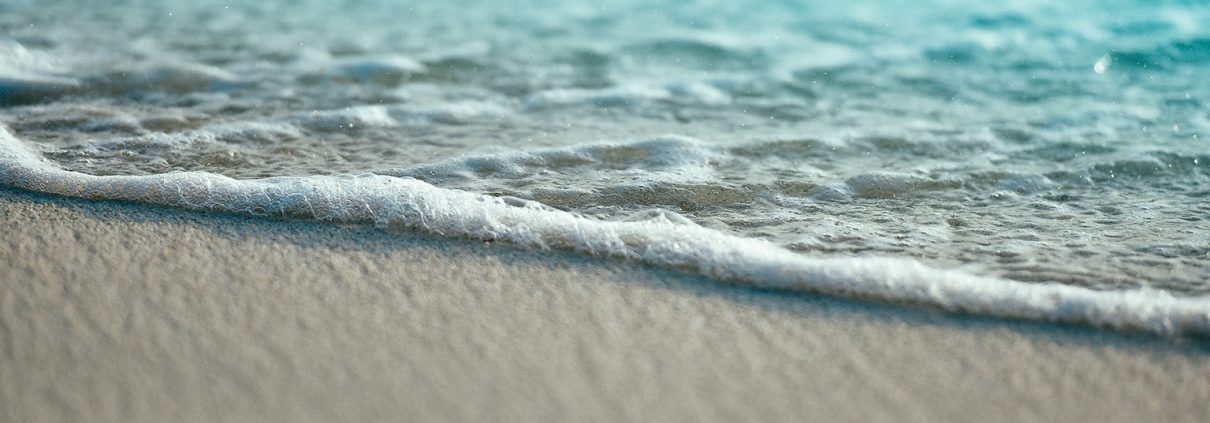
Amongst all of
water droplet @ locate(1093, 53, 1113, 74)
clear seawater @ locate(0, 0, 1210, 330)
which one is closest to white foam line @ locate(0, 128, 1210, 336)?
clear seawater @ locate(0, 0, 1210, 330)

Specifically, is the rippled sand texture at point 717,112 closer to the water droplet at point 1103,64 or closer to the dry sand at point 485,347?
the water droplet at point 1103,64

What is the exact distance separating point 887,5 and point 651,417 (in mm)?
4461

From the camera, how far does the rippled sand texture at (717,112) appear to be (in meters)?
2.14

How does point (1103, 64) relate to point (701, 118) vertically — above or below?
above

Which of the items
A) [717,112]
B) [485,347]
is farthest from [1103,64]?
[485,347]

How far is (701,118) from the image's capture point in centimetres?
311

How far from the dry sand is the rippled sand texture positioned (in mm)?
341

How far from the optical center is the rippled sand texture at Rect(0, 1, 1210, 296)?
2.14m

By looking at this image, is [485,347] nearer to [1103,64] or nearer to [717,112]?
[717,112]

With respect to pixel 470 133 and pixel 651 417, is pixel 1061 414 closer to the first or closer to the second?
pixel 651 417

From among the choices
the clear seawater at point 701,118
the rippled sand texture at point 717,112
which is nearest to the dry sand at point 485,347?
the clear seawater at point 701,118

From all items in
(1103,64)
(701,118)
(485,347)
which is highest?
(1103,64)

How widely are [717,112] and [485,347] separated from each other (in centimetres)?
190

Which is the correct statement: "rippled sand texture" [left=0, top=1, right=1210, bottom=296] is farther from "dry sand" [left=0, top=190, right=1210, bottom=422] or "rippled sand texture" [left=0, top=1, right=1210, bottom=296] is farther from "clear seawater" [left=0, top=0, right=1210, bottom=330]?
"dry sand" [left=0, top=190, right=1210, bottom=422]
